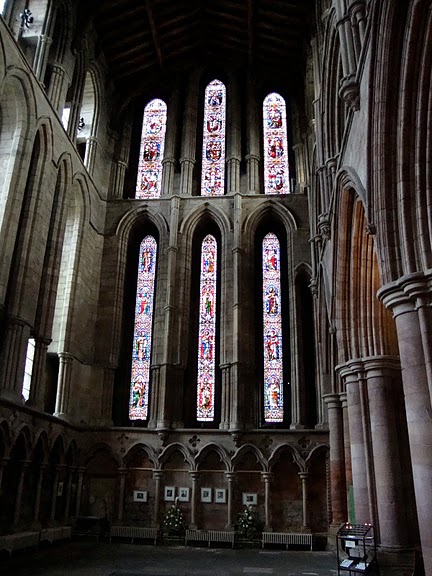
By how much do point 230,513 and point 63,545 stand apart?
418cm

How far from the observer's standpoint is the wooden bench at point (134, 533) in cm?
1384

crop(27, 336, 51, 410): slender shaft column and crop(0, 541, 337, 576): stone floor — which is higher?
crop(27, 336, 51, 410): slender shaft column

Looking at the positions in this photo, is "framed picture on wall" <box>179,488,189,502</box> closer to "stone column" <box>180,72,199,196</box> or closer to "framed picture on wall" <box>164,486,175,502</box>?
"framed picture on wall" <box>164,486,175,502</box>

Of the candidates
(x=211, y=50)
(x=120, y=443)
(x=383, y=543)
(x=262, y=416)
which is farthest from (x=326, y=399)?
(x=211, y=50)

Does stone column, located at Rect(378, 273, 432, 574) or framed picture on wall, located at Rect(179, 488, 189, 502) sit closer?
stone column, located at Rect(378, 273, 432, 574)

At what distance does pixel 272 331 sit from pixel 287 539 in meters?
5.81

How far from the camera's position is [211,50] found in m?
20.3

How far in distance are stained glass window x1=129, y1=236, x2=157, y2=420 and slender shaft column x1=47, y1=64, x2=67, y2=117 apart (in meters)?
5.16

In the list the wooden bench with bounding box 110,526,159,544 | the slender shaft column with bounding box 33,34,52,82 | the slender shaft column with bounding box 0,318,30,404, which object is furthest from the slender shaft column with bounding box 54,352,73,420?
the slender shaft column with bounding box 33,34,52,82

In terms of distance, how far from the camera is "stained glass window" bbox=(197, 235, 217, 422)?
1606cm

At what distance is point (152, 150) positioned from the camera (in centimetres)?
1978

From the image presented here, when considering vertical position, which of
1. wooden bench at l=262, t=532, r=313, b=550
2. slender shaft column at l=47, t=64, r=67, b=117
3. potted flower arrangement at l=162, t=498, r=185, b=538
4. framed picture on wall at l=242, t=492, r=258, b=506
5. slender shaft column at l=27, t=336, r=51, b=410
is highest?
slender shaft column at l=47, t=64, r=67, b=117

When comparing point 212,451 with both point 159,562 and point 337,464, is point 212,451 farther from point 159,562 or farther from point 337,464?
point 159,562

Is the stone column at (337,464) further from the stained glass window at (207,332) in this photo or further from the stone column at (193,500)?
the stained glass window at (207,332)
